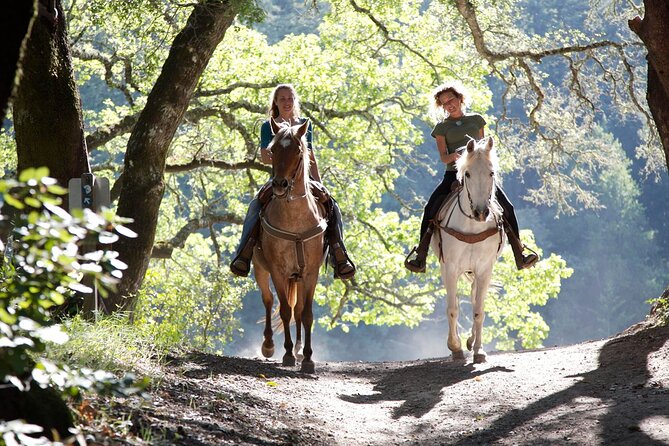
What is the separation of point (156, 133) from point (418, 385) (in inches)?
171


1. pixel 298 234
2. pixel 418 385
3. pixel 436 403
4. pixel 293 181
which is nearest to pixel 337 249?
pixel 298 234

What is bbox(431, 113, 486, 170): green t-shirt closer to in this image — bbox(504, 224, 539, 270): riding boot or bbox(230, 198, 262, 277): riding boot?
bbox(504, 224, 539, 270): riding boot

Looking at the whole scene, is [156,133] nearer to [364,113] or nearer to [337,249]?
[337,249]

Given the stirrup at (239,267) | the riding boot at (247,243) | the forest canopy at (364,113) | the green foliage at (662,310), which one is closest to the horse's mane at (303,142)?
the riding boot at (247,243)

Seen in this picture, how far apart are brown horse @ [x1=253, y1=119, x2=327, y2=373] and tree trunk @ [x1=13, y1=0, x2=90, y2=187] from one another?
1.99 metres

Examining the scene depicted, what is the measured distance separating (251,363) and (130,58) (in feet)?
32.2

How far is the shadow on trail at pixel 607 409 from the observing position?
5559 mm

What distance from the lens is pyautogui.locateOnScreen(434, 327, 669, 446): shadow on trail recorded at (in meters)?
5.56

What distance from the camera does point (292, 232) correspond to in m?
9.11

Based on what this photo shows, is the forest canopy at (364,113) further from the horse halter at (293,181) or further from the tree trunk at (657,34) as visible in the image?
the tree trunk at (657,34)

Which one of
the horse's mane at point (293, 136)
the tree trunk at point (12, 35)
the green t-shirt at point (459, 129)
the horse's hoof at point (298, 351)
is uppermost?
the green t-shirt at point (459, 129)

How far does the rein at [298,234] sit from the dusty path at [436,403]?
1194mm

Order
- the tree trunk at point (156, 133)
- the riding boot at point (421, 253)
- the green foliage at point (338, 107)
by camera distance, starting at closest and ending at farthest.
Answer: the riding boot at point (421, 253) → the tree trunk at point (156, 133) → the green foliage at point (338, 107)

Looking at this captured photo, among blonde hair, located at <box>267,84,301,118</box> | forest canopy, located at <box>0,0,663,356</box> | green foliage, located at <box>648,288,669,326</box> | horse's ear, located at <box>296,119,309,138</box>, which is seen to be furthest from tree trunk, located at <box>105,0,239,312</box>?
green foliage, located at <box>648,288,669,326</box>
